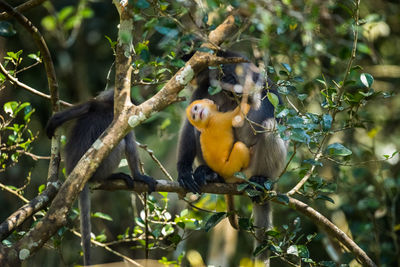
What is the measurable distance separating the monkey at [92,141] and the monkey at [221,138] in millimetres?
651

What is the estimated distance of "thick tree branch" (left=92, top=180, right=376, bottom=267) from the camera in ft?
12.3

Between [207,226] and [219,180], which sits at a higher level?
[207,226]

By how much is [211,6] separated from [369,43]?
13.8ft

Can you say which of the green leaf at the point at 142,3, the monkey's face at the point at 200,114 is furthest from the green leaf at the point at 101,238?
the green leaf at the point at 142,3

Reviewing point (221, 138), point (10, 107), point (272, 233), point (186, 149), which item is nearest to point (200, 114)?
point (221, 138)

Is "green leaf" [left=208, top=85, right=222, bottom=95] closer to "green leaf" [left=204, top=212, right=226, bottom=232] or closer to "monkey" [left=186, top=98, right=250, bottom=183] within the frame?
"green leaf" [left=204, top=212, right=226, bottom=232]

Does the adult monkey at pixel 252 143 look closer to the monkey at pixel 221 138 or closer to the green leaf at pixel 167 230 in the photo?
the monkey at pixel 221 138

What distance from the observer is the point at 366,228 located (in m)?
5.54

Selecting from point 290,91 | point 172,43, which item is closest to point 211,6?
point 172,43

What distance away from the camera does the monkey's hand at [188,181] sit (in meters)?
4.30

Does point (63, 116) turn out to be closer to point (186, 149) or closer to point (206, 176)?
point (186, 149)

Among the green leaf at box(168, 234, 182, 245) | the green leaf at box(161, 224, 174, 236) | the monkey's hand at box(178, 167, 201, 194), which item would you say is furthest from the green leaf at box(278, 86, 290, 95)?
the green leaf at box(161, 224, 174, 236)

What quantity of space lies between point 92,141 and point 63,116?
20.2 inches

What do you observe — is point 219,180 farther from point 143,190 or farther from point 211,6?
point 211,6
